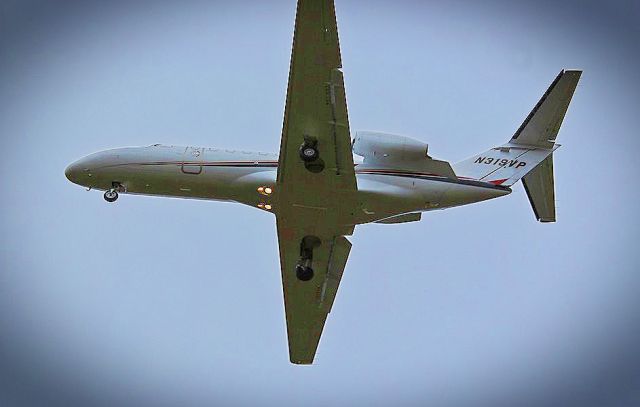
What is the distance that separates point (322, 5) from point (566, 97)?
29.1 feet

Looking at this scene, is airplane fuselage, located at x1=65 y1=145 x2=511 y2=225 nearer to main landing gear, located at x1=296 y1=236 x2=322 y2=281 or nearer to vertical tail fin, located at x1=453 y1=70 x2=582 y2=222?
vertical tail fin, located at x1=453 y1=70 x2=582 y2=222

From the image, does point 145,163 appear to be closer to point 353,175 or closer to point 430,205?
point 353,175

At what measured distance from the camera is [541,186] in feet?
88.2

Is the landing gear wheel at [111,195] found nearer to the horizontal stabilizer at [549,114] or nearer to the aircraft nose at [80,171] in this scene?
the aircraft nose at [80,171]

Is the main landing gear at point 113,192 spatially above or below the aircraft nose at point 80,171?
below

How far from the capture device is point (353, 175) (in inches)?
995

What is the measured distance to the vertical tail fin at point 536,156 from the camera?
2642 cm

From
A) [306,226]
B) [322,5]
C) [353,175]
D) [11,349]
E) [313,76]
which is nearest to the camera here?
[322,5]

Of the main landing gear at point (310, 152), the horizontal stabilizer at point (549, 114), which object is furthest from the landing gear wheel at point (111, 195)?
the horizontal stabilizer at point (549, 114)

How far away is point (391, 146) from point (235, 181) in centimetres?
478

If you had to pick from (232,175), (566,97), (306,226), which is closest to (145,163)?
(232,175)

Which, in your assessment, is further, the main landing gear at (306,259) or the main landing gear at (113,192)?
the main landing gear at (306,259)

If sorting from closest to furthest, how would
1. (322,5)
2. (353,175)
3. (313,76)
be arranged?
(322,5) → (313,76) → (353,175)

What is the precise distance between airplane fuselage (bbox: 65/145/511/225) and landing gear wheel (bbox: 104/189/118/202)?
Result: 0.66 ft
